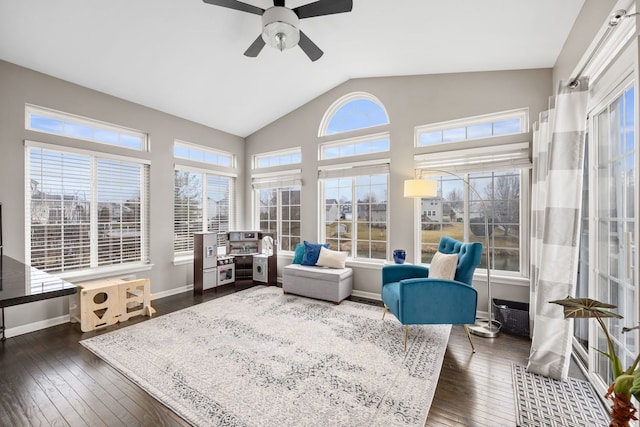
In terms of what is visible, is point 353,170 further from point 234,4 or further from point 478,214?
point 234,4

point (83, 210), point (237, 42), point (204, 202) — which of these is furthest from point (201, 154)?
point (237, 42)

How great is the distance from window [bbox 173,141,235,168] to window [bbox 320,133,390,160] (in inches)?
80.4

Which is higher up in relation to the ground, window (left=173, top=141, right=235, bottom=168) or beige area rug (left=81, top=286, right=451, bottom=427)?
window (left=173, top=141, right=235, bottom=168)

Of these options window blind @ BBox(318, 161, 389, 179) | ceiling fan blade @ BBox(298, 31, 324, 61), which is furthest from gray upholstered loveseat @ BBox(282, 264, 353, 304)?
ceiling fan blade @ BBox(298, 31, 324, 61)

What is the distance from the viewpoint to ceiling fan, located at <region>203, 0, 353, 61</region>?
2213mm

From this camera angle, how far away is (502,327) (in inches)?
124

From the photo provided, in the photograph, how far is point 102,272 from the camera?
3762 mm

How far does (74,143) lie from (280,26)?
10.2 feet

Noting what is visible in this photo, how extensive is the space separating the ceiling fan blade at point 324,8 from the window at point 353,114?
7.03 feet

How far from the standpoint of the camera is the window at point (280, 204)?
5215 millimetres

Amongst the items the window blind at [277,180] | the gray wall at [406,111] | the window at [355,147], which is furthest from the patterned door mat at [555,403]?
the window blind at [277,180]

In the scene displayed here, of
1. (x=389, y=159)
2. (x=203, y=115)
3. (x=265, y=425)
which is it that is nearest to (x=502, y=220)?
(x=389, y=159)

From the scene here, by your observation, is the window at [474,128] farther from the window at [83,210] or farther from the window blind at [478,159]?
the window at [83,210]

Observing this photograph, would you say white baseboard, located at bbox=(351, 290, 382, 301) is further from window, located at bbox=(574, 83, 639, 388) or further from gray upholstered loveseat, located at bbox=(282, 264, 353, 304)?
window, located at bbox=(574, 83, 639, 388)
